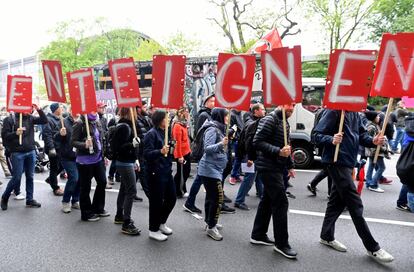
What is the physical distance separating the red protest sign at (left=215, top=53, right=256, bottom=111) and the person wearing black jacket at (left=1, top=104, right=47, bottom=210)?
3.37 meters

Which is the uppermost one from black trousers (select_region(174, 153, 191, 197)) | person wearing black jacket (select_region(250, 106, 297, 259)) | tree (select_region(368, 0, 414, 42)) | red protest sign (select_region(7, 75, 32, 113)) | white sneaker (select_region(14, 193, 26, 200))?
tree (select_region(368, 0, 414, 42))

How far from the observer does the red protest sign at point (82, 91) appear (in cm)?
487

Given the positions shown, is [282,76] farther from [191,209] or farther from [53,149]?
[53,149]

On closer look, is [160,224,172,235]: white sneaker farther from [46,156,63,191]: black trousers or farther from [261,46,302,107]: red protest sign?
[46,156,63,191]: black trousers

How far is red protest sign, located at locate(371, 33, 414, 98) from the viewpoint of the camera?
3482mm

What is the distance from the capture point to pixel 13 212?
18.4 ft

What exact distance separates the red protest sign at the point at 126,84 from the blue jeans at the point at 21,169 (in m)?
2.39

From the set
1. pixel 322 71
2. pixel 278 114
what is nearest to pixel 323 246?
pixel 278 114

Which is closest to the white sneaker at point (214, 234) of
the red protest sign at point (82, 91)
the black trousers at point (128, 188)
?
the black trousers at point (128, 188)

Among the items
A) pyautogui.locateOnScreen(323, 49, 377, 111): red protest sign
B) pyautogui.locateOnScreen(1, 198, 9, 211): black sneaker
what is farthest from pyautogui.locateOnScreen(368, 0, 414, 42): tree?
pyautogui.locateOnScreen(1, 198, 9, 211): black sneaker

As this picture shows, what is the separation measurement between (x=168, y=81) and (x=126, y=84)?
0.60 m

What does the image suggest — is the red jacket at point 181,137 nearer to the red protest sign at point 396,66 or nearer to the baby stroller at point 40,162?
the red protest sign at point 396,66

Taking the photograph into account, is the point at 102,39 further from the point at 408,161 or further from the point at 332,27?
the point at 408,161

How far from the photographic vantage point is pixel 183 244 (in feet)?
14.0
